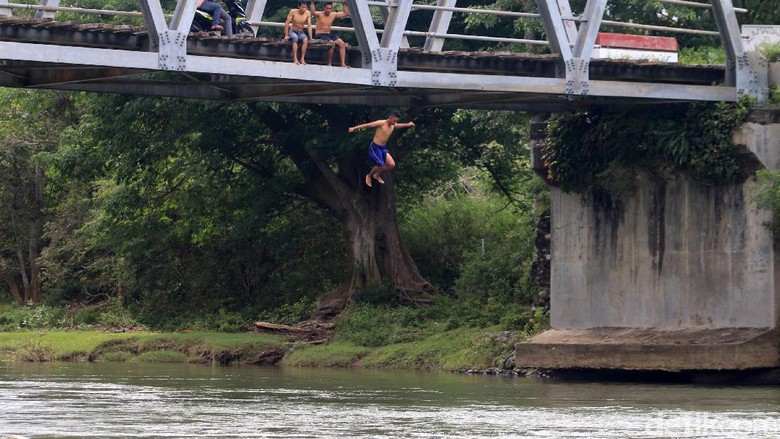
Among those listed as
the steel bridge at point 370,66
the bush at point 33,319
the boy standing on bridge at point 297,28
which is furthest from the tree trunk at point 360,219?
the boy standing on bridge at point 297,28

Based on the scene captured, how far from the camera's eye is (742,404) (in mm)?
21406

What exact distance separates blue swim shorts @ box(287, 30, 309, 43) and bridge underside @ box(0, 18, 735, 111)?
0.16 m

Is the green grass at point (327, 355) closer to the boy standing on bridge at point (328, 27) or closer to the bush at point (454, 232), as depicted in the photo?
the bush at point (454, 232)

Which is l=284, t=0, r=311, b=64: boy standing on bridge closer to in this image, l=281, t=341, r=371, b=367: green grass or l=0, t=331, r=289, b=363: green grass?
l=281, t=341, r=371, b=367: green grass

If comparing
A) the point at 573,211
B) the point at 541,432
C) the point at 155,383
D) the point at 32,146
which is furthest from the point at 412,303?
the point at 541,432

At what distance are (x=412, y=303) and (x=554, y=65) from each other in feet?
36.0

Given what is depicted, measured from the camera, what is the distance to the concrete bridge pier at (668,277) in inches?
990

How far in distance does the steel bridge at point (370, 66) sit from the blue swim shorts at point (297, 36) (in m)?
0.20

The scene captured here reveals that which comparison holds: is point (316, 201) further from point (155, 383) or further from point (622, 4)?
point (155, 383)

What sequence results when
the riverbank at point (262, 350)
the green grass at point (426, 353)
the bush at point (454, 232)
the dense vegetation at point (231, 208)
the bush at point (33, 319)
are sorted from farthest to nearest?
the bush at point (33, 319), the bush at point (454, 232), the dense vegetation at point (231, 208), the riverbank at point (262, 350), the green grass at point (426, 353)

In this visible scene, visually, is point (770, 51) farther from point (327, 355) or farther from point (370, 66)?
point (327, 355)

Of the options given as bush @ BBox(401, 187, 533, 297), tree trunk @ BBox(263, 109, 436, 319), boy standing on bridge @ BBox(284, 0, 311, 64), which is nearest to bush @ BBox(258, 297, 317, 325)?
tree trunk @ BBox(263, 109, 436, 319)

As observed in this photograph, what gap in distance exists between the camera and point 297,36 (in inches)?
870

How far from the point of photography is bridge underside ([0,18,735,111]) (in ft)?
66.1
